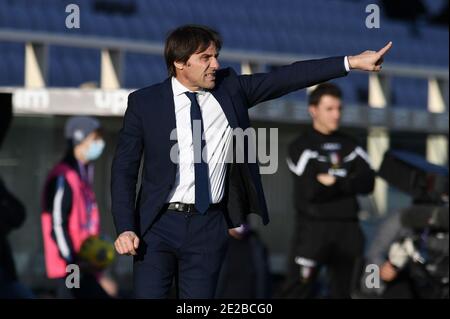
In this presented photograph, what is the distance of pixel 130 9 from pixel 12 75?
13.7ft

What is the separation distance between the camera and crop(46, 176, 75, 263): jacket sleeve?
10031 millimetres

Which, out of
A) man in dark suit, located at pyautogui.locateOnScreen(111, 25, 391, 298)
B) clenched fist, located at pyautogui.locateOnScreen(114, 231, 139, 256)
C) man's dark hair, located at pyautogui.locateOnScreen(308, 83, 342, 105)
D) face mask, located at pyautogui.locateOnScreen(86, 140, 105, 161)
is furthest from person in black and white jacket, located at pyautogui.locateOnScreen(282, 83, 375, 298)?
clenched fist, located at pyautogui.locateOnScreen(114, 231, 139, 256)

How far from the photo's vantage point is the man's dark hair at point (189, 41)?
6539 millimetres

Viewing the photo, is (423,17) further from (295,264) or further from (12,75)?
(295,264)

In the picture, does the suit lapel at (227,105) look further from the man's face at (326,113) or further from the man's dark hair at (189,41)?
the man's face at (326,113)

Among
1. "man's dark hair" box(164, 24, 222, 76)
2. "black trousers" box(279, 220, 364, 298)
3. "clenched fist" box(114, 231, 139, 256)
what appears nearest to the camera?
"clenched fist" box(114, 231, 139, 256)

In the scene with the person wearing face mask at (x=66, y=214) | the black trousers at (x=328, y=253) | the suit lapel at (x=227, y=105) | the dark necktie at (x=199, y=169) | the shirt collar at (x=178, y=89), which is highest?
the shirt collar at (x=178, y=89)

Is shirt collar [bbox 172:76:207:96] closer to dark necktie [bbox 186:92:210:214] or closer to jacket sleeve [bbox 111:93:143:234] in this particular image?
dark necktie [bbox 186:92:210:214]

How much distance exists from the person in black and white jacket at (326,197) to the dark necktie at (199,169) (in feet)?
13.1

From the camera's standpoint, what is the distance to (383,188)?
14.0 m

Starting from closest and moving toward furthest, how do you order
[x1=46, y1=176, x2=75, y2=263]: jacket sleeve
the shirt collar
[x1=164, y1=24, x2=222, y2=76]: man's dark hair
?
[x1=164, y1=24, x2=222, y2=76]: man's dark hair
the shirt collar
[x1=46, y1=176, x2=75, y2=263]: jacket sleeve

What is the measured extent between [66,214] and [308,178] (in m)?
1.67

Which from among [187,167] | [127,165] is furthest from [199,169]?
[127,165]

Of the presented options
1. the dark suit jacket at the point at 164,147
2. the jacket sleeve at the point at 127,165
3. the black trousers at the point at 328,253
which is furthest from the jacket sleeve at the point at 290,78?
the black trousers at the point at 328,253
